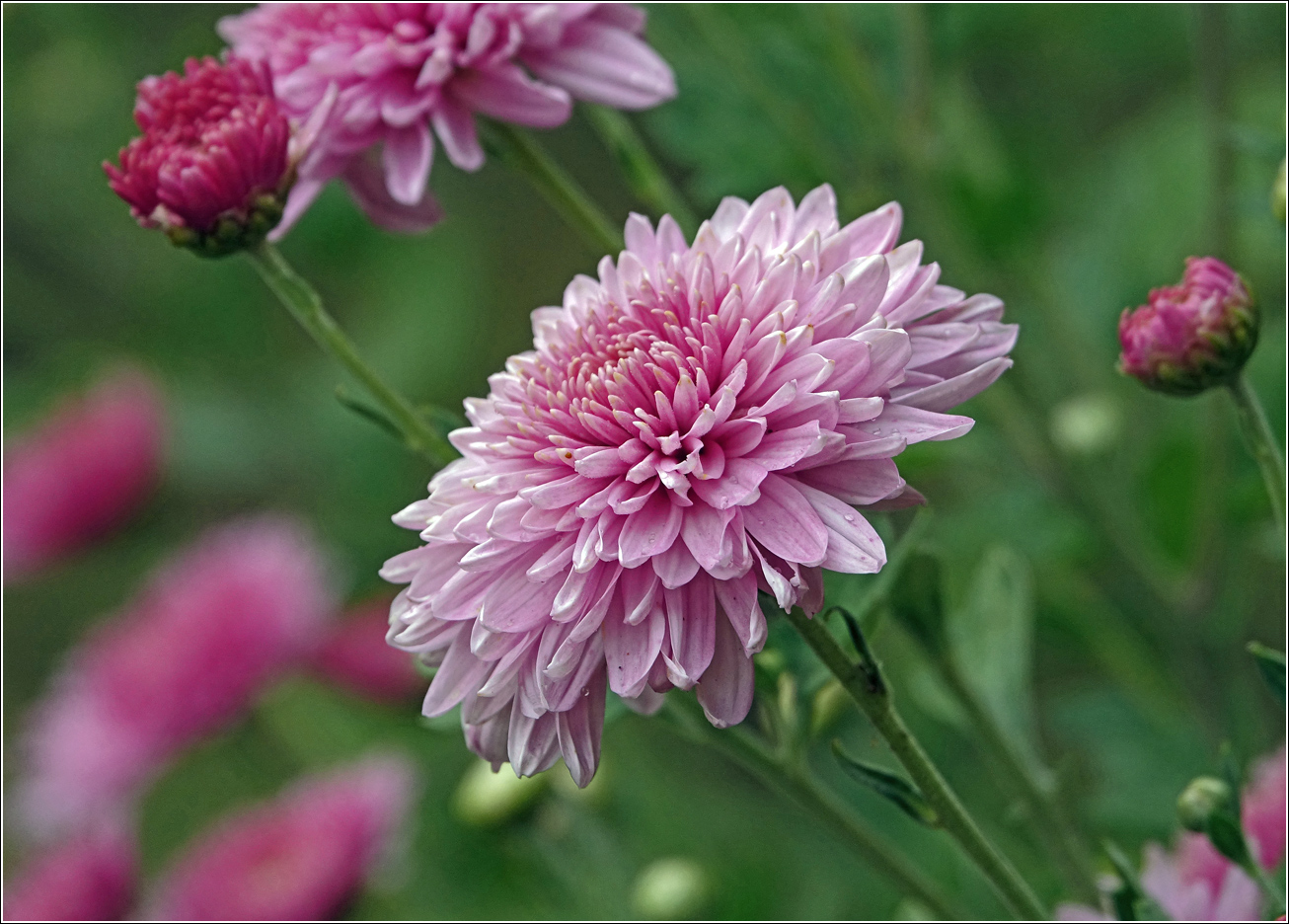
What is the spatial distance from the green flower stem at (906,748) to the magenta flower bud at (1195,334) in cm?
13

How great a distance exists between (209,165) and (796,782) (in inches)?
10.3

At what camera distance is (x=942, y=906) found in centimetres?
43

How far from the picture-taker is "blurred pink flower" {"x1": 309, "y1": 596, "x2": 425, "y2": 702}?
854 millimetres

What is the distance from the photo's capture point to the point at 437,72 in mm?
432

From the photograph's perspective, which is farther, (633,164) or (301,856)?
(301,856)

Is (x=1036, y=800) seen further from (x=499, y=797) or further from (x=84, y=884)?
(x=84, y=884)

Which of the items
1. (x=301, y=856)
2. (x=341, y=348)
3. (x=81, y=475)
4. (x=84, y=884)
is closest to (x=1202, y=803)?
(x=341, y=348)

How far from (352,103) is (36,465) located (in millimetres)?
728

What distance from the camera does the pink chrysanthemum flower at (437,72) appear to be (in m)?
0.44

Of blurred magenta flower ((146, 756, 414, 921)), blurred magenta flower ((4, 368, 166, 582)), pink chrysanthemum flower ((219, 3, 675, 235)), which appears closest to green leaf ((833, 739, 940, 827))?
pink chrysanthemum flower ((219, 3, 675, 235))

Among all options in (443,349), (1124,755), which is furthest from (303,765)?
(1124,755)

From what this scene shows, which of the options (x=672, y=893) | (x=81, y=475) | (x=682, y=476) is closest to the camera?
(x=682, y=476)

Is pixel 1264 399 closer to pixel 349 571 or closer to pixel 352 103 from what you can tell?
pixel 352 103

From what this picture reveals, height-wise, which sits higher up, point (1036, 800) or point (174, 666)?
point (174, 666)
